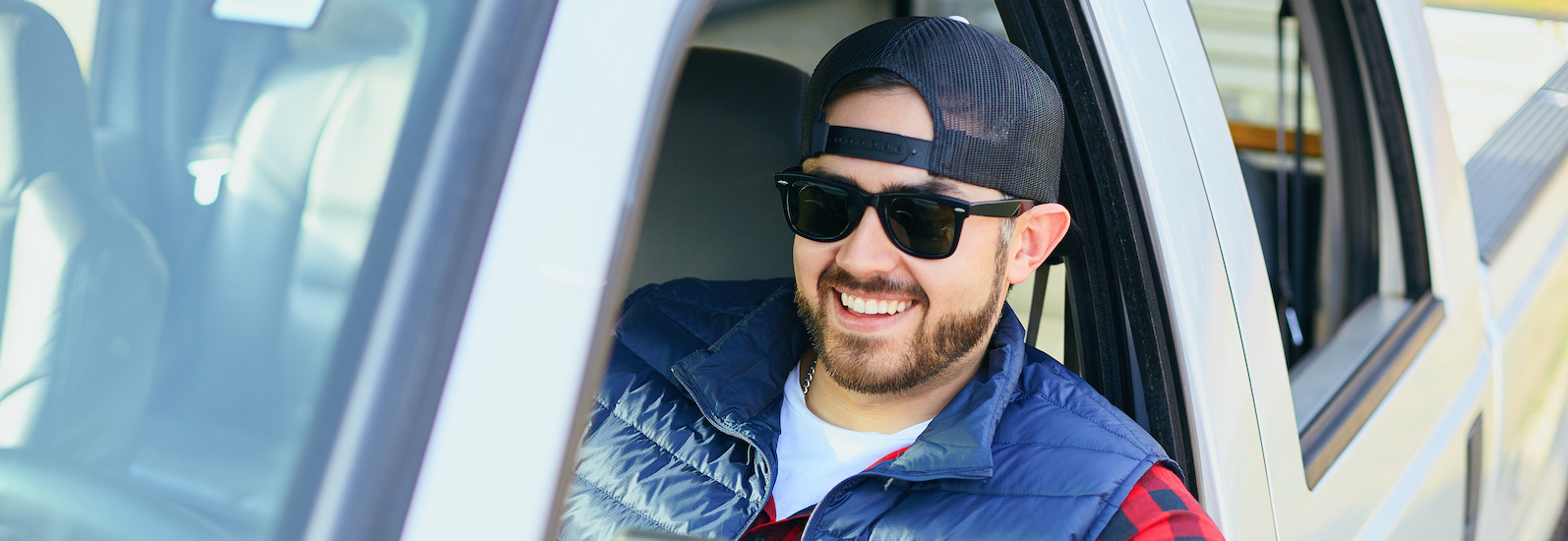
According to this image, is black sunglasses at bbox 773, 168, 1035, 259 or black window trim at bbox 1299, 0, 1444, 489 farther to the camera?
black window trim at bbox 1299, 0, 1444, 489

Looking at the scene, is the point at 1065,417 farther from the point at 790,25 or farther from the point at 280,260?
the point at 790,25

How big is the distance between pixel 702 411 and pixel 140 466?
806 mm

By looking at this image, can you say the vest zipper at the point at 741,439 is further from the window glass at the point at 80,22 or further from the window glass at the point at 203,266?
the window glass at the point at 80,22

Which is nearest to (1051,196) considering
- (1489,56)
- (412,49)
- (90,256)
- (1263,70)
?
(412,49)

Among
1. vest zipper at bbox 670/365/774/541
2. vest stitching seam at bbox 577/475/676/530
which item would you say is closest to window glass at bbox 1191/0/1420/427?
vest zipper at bbox 670/365/774/541

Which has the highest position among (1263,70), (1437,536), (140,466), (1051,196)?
(1263,70)

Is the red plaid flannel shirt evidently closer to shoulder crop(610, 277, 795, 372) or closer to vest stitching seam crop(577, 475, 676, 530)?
vest stitching seam crop(577, 475, 676, 530)

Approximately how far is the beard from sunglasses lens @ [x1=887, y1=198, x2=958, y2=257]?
95mm

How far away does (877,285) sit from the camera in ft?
4.38

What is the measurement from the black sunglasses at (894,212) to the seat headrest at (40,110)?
2.49 ft

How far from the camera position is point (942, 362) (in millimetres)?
1417

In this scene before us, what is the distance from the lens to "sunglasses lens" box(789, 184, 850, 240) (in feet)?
4.33

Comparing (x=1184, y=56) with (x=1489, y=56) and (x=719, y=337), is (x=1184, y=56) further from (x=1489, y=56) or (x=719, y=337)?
(x=1489, y=56)

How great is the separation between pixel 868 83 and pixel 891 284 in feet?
0.81
